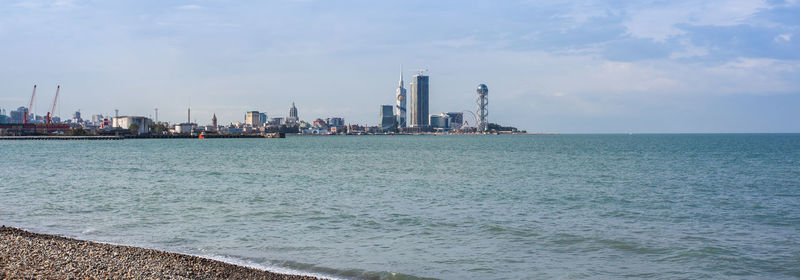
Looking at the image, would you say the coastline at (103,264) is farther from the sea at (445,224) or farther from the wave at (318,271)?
the sea at (445,224)

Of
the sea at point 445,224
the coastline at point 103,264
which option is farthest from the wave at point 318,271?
the coastline at point 103,264

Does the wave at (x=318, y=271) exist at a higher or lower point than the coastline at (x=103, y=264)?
lower

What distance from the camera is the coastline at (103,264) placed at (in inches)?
440

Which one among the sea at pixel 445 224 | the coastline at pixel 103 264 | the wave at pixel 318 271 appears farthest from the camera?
the sea at pixel 445 224

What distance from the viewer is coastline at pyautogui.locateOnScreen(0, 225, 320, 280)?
1119cm

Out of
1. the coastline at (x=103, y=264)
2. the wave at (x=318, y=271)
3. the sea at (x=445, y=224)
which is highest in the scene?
the coastline at (x=103, y=264)

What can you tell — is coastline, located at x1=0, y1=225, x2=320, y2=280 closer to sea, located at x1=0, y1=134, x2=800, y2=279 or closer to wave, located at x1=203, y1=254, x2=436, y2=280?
wave, located at x1=203, y1=254, x2=436, y2=280

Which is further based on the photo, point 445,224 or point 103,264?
point 445,224

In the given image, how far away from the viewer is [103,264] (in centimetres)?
1207

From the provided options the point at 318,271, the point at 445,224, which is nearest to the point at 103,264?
the point at 318,271

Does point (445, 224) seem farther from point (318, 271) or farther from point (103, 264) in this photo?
point (103, 264)

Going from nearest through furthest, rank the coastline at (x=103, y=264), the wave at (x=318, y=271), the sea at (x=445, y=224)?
the coastline at (x=103, y=264)
the wave at (x=318, y=271)
the sea at (x=445, y=224)

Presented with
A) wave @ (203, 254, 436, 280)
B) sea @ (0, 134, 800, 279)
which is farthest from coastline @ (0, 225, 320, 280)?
sea @ (0, 134, 800, 279)

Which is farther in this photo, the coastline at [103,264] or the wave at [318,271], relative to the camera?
the wave at [318,271]
